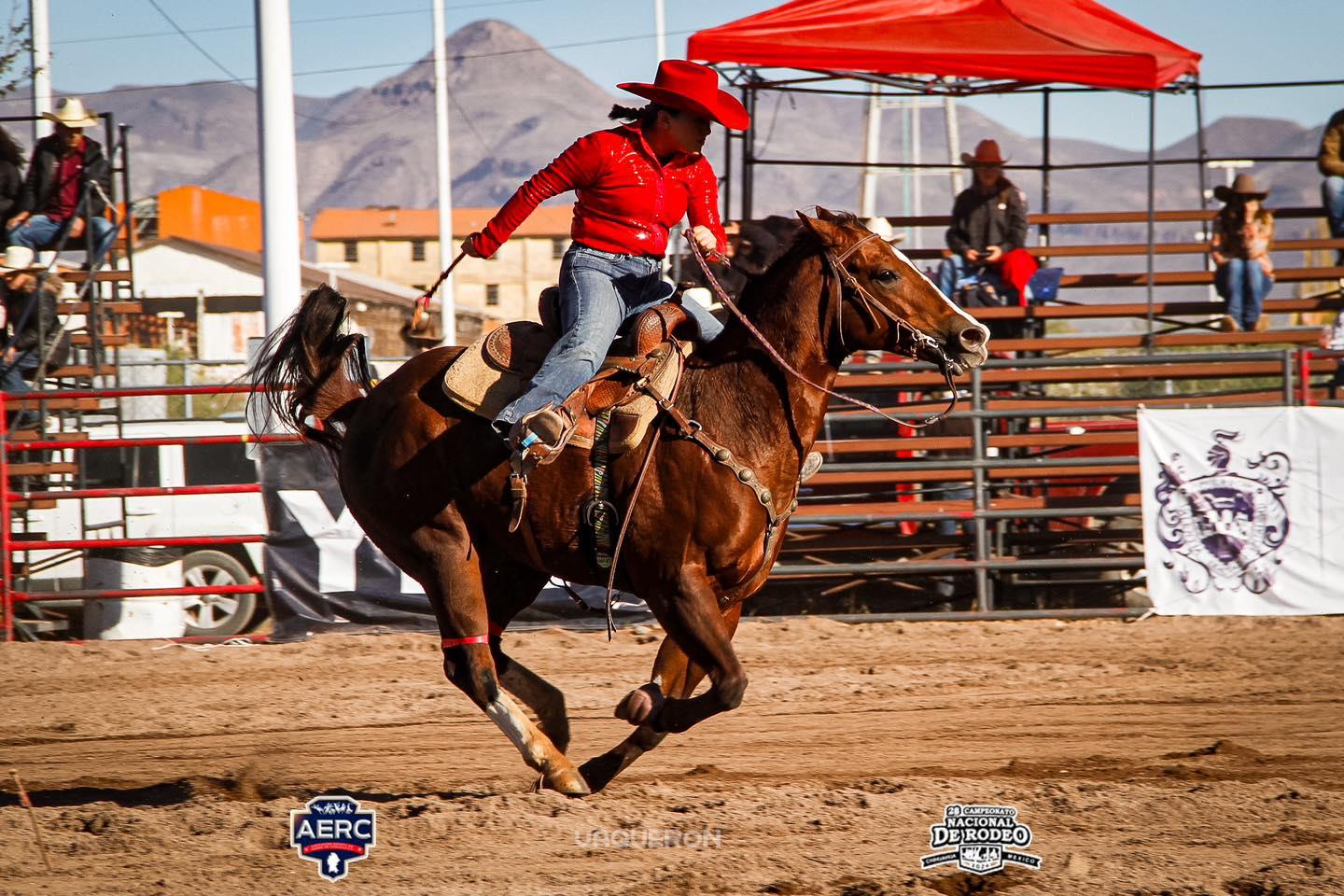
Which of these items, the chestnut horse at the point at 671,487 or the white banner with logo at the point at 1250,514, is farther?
the white banner with logo at the point at 1250,514

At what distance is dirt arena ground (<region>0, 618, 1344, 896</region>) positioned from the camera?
14.8 ft

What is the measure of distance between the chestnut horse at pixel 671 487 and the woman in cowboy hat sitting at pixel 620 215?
30 centimetres

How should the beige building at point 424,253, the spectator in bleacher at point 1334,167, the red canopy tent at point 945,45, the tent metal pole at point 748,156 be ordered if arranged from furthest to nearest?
1. the beige building at point 424,253
2. the spectator in bleacher at point 1334,167
3. the tent metal pole at point 748,156
4. the red canopy tent at point 945,45

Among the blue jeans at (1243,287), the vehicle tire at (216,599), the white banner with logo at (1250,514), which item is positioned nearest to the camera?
the white banner with logo at (1250,514)

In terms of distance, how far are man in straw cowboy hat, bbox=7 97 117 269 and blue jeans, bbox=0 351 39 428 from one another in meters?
1.08

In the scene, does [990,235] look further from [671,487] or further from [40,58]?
[40,58]

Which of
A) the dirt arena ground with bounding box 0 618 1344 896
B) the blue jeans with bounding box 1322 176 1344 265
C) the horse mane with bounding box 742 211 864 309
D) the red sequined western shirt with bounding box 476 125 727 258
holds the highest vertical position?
the blue jeans with bounding box 1322 176 1344 265

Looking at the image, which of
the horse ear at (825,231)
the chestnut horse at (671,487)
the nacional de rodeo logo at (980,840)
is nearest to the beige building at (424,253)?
the chestnut horse at (671,487)

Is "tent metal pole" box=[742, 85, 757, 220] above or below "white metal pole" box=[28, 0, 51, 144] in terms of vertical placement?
below

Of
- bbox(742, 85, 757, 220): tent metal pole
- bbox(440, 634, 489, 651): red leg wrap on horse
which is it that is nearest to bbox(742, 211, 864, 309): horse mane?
bbox(440, 634, 489, 651): red leg wrap on horse

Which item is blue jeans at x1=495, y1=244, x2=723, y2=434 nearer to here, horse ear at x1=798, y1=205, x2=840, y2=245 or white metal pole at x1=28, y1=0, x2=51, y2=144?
horse ear at x1=798, y1=205, x2=840, y2=245

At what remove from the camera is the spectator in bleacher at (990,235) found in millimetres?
11867

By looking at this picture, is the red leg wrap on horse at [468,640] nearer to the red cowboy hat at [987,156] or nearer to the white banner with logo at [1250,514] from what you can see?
the white banner with logo at [1250,514]

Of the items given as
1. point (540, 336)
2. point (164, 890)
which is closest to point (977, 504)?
point (540, 336)
